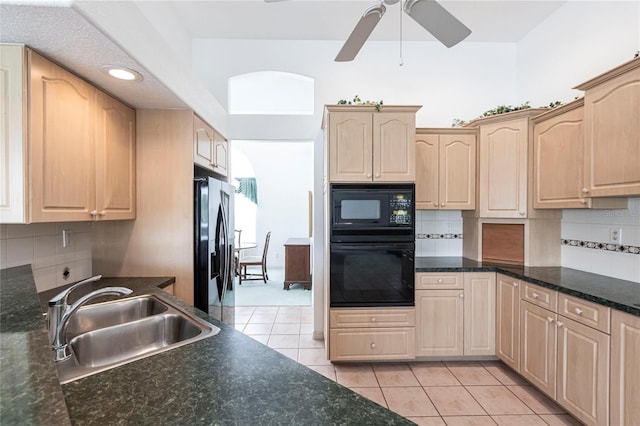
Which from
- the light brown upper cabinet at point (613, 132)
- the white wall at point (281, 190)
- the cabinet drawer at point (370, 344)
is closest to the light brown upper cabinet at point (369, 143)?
the light brown upper cabinet at point (613, 132)

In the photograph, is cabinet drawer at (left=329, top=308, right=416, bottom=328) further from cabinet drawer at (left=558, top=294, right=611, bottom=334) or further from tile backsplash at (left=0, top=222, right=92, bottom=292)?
tile backsplash at (left=0, top=222, right=92, bottom=292)

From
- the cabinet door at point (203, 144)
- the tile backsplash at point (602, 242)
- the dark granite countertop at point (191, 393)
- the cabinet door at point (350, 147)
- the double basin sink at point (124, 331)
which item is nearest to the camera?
the dark granite countertop at point (191, 393)

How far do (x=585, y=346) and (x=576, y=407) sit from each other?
40cm

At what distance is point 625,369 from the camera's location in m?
1.56

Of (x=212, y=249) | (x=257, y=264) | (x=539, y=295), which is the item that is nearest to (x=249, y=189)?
(x=257, y=264)

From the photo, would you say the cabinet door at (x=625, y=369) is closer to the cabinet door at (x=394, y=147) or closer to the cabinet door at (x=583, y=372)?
the cabinet door at (x=583, y=372)

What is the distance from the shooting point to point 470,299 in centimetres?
262

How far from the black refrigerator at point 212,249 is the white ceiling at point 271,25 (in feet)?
2.28

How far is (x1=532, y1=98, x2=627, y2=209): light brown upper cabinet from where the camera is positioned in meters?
2.17

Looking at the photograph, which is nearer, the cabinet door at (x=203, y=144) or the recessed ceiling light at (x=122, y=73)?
the recessed ceiling light at (x=122, y=73)

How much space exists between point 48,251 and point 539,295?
3.24 meters

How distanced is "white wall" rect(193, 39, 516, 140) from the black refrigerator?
1.13 meters

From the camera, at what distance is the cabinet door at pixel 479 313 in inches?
103

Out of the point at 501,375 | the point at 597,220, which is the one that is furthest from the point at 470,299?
the point at 597,220
